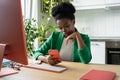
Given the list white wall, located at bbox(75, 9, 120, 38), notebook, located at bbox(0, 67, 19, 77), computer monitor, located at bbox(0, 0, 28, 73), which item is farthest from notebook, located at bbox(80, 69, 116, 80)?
white wall, located at bbox(75, 9, 120, 38)

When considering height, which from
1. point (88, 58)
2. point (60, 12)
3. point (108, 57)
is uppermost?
point (60, 12)

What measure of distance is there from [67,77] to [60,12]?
81cm

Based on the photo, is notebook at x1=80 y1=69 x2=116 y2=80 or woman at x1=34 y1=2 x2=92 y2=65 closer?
notebook at x1=80 y1=69 x2=116 y2=80

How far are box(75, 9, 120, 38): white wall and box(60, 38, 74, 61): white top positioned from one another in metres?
2.10

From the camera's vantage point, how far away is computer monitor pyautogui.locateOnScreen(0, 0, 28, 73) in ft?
3.09

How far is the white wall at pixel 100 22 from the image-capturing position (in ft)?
12.6

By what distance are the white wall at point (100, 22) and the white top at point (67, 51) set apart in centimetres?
210

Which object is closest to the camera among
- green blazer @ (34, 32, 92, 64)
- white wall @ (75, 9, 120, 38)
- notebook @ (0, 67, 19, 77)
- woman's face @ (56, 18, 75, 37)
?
notebook @ (0, 67, 19, 77)

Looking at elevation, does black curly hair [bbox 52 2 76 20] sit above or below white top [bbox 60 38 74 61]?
above

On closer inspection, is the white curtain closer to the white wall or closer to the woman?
the white wall

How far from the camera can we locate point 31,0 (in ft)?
12.5

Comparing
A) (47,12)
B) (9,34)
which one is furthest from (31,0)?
(9,34)

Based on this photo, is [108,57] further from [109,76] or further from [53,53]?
[109,76]

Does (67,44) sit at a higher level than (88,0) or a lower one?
lower
